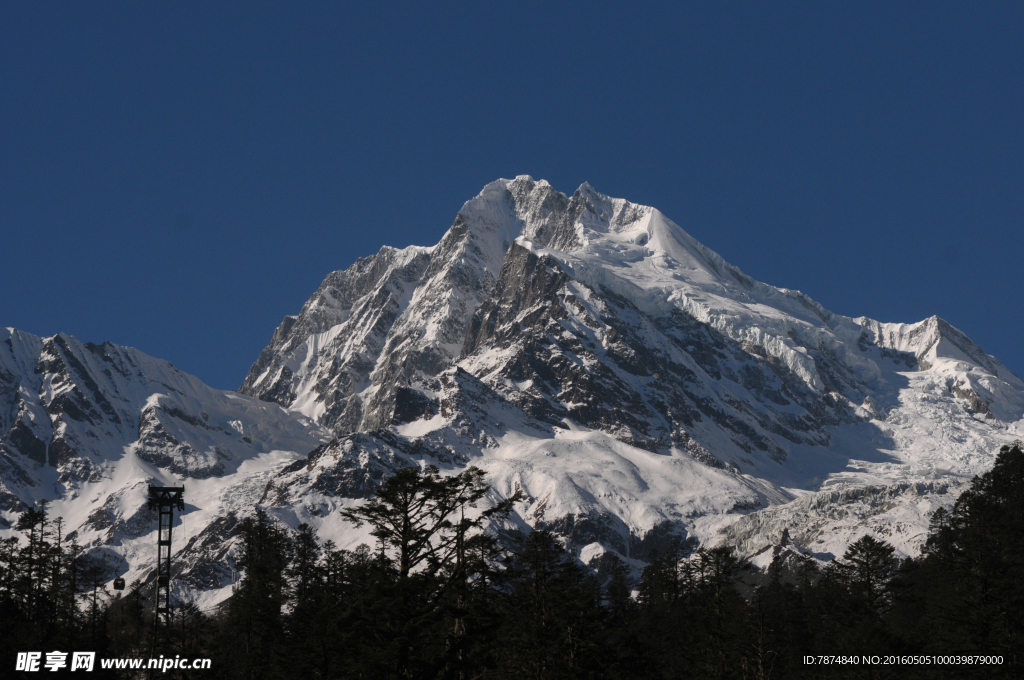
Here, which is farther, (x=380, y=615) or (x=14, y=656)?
(x=14, y=656)

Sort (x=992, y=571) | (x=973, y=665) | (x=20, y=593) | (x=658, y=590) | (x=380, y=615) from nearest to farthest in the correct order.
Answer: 1. (x=380, y=615)
2. (x=973, y=665)
3. (x=992, y=571)
4. (x=20, y=593)
5. (x=658, y=590)

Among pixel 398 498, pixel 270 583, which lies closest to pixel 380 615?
pixel 398 498

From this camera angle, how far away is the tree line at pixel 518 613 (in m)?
64.5

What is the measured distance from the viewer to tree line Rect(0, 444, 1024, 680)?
64.5 metres

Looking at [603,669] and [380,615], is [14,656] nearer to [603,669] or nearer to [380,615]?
[380,615]

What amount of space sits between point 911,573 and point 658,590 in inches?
1157

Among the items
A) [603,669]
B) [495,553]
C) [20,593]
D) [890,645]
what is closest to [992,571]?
[890,645]

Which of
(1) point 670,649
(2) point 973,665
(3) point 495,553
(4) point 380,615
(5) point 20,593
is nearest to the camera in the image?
(4) point 380,615

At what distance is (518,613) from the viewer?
92312 millimetres

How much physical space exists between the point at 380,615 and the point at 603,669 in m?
28.8

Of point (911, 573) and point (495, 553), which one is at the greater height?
point (911, 573)

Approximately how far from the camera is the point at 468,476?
6519 cm

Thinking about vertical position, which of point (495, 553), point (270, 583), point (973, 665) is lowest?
point (973, 665)

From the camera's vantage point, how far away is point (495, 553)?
6881cm
